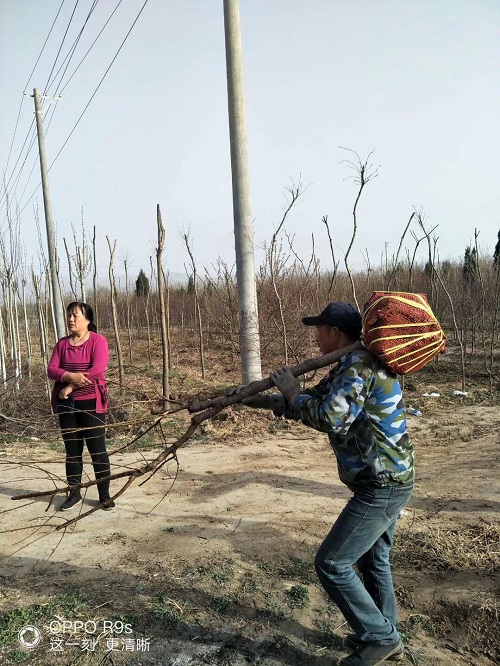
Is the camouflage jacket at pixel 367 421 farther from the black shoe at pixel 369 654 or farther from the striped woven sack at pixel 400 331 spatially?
the black shoe at pixel 369 654

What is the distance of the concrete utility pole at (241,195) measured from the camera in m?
6.21

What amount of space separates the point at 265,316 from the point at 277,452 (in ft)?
22.9

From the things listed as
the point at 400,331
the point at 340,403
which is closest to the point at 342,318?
the point at 400,331

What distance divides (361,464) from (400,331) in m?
0.49

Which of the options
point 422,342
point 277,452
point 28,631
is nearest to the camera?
point 422,342

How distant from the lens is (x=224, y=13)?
6215 millimetres

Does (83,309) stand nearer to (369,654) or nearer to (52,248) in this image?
(369,654)

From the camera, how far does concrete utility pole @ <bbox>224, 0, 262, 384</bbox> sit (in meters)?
6.21

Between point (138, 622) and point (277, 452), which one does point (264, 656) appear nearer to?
point (138, 622)

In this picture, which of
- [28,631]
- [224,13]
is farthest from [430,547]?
[224,13]

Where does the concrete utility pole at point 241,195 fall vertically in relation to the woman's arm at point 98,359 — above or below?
above

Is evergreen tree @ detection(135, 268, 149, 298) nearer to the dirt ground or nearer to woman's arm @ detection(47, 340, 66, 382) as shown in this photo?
the dirt ground

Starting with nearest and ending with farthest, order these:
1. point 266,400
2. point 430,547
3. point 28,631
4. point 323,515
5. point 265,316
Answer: point 266,400 < point 28,631 < point 430,547 < point 323,515 < point 265,316

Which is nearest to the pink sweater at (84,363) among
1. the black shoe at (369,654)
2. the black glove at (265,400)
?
the black glove at (265,400)
